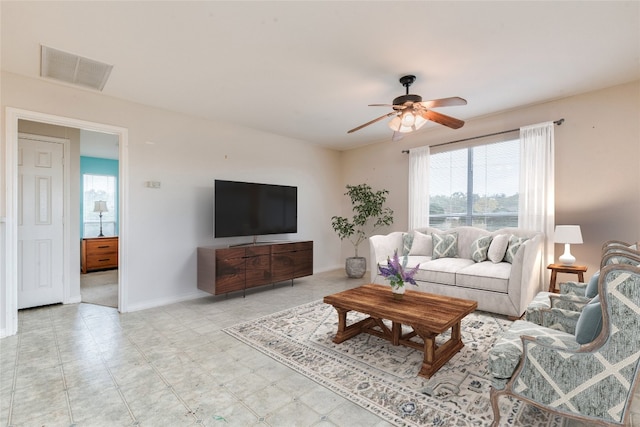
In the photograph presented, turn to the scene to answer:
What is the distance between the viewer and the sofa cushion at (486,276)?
3.37 metres

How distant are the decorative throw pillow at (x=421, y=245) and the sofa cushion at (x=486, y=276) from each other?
90cm

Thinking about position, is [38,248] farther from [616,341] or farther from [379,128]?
[616,341]

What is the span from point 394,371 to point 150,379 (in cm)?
175

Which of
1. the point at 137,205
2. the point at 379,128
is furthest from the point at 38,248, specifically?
the point at 379,128

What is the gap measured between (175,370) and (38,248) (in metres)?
3.12

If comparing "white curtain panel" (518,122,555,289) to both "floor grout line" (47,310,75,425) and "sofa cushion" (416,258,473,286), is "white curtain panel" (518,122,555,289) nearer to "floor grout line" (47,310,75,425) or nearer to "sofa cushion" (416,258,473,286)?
"sofa cushion" (416,258,473,286)

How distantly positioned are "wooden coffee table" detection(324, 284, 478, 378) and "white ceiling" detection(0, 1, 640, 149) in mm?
2164

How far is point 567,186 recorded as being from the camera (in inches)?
149

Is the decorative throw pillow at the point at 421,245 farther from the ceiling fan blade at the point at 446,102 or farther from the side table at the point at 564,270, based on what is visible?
the ceiling fan blade at the point at 446,102

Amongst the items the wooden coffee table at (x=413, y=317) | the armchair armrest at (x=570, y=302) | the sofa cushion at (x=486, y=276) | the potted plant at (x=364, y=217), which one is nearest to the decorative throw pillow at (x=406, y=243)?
the potted plant at (x=364, y=217)

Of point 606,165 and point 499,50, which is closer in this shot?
point 499,50

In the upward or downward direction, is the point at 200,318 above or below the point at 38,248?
Result: below

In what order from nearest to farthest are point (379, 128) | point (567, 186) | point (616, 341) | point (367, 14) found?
point (616, 341)
point (367, 14)
point (567, 186)
point (379, 128)

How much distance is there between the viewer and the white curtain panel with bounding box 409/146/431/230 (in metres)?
5.09
